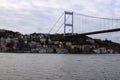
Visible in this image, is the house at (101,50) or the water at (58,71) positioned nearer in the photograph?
the water at (58,71)

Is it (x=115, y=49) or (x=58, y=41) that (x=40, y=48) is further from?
(x=115, y=49)

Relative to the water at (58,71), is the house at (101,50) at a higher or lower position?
higher

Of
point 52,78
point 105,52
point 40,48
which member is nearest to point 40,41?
point 40,48

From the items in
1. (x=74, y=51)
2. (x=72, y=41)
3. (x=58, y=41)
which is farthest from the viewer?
(x=74, y=51)

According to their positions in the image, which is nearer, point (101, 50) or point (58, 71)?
point (58, 71)

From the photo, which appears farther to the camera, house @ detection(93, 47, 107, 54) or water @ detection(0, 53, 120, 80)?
house @ detection(93, 47, 107, 54)

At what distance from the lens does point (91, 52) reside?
365 feet

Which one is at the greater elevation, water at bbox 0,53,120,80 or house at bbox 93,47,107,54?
house at bbox 93,47,107,54

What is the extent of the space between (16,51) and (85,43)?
24.5 m

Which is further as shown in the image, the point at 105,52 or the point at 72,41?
the point at 105,52

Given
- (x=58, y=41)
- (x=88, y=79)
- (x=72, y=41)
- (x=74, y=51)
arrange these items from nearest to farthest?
1. (x=88, y=79)
2. (x=72, y=41)
3. (x=58, y=41)
4. (x=74, y=51)

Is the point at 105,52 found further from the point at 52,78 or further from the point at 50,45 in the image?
the point at 52,78

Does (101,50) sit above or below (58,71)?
above

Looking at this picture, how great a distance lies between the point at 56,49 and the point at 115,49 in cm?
1844
